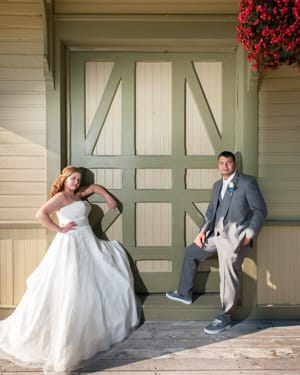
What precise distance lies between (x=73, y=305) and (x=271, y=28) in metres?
2.45

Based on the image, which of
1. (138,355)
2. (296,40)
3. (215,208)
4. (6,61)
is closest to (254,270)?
(215,208)

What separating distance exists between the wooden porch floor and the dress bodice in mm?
1103

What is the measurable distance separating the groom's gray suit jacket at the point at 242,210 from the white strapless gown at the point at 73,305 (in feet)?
3.30

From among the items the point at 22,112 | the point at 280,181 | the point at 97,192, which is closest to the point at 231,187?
the point at 280,181

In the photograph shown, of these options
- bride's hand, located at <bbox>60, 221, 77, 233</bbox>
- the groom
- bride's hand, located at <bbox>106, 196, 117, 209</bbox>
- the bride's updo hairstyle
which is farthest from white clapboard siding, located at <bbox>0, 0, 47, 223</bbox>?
the groom

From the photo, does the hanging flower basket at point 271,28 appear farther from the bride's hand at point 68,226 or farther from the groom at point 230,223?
the bride's hand at point 68,226

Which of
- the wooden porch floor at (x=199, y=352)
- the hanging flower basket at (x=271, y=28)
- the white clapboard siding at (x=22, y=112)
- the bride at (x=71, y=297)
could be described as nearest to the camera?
the hanging flower basket at (x=271, y=28)

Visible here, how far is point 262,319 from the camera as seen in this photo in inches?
159

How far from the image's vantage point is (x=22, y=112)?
394 centimetres

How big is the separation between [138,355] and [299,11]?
8.98 feet

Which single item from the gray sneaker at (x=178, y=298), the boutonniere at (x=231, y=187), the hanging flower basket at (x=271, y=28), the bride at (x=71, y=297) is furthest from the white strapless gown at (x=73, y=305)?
the hanging flower basket at (x=271, y=28)

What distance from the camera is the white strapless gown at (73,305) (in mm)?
3172

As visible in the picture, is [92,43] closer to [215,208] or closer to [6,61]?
[6,61]

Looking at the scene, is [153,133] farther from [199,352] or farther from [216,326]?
[199,352]
